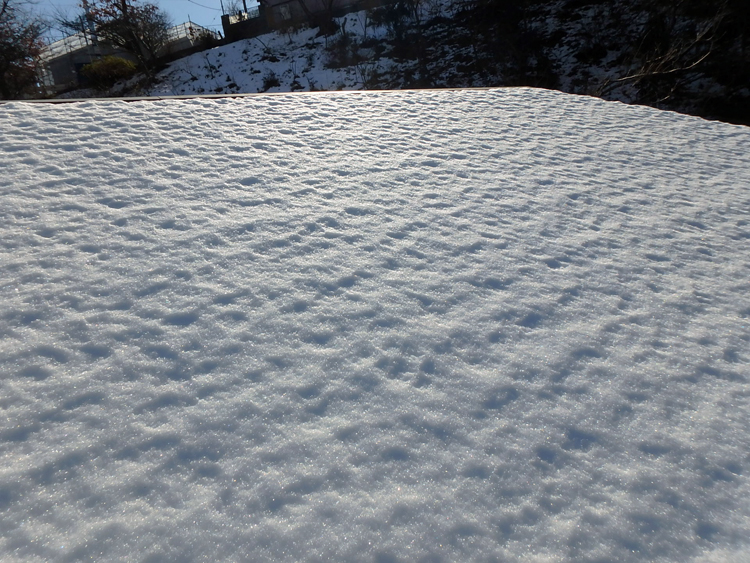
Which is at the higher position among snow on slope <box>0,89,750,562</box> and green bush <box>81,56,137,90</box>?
green bush <box>81,56,137,90</box>

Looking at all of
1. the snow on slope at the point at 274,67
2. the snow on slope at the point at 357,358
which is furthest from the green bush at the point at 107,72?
the snow on slope at the point at 357,358

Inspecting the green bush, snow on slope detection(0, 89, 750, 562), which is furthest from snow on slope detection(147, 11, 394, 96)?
snow on slope detection(0, 89, 750, 562)

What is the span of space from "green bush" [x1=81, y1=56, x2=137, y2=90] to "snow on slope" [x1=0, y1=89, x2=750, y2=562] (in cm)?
1593

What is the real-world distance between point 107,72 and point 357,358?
64.7 ft

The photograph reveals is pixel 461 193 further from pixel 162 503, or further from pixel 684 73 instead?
pixel 684 73

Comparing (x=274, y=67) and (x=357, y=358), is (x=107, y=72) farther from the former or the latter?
(x=357, y=358)

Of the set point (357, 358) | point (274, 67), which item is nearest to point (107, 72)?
point (274, 67)

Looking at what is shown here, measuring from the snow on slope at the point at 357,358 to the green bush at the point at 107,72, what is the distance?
1593cm

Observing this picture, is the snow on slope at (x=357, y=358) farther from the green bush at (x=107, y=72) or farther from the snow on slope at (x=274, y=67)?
the green bush at (x=107, y=72)

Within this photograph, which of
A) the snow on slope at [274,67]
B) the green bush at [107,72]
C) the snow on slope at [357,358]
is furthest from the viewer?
the green bush at [107,72]

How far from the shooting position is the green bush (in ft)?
53.3

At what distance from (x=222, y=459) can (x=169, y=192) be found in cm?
219

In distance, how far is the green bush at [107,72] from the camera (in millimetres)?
16234

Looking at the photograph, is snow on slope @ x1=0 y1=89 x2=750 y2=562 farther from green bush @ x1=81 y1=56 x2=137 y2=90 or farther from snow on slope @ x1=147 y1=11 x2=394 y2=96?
green bush @ x1=81 y1=56 x2=137 y2=90
